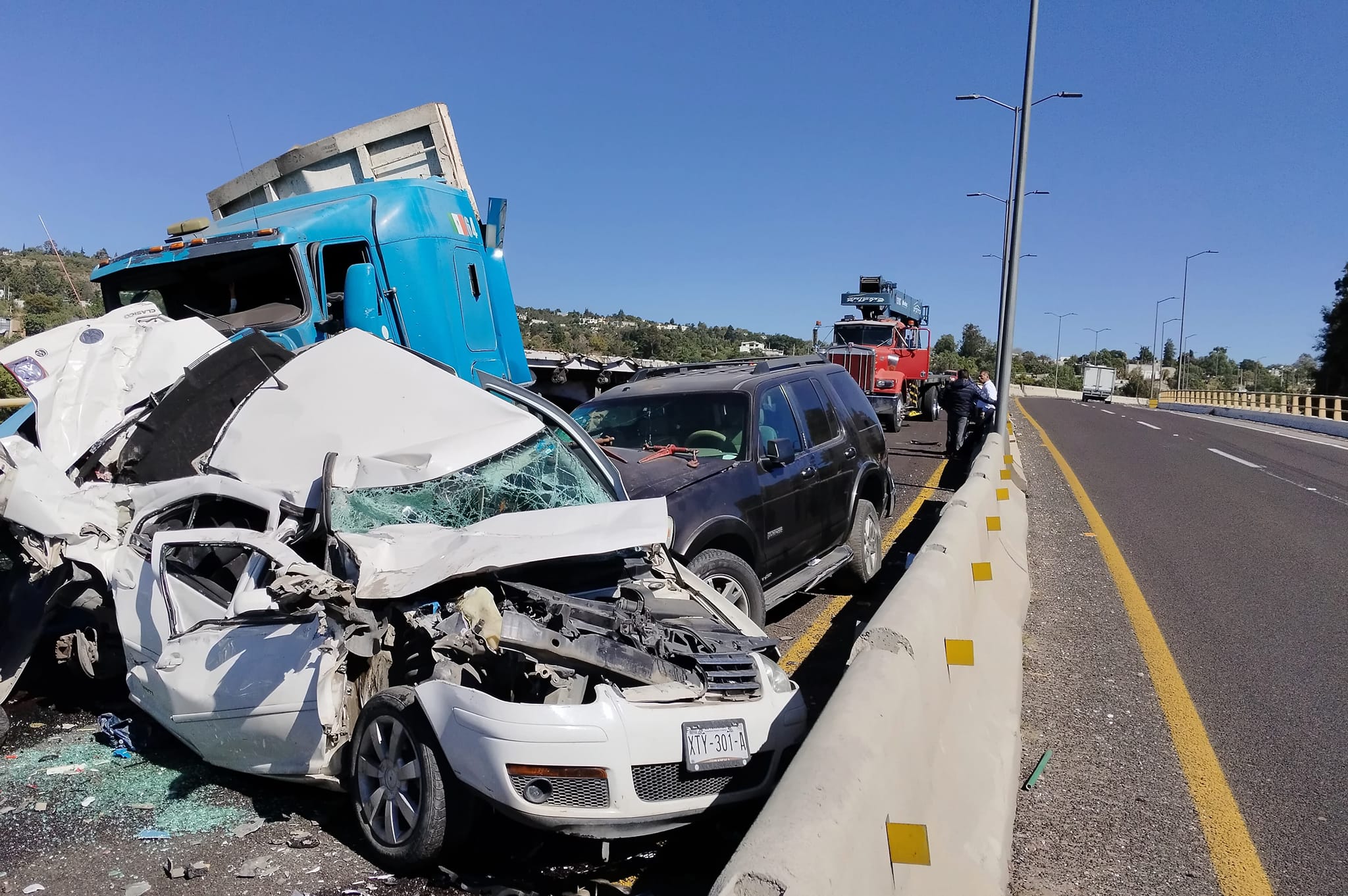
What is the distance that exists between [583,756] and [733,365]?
5257 millimetres

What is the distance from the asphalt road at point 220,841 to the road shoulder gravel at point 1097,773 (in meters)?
1.20

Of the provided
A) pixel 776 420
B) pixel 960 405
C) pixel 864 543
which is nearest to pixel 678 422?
pixel 776 420

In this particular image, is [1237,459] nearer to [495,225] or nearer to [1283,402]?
[495,225]

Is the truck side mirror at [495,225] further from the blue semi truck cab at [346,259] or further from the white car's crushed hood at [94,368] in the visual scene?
the white car's crushed hood at [94,368]

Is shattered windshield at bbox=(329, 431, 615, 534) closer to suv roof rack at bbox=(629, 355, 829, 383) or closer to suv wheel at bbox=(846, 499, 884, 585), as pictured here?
suv roof rack at bbox=(629, 355, 829, 383)

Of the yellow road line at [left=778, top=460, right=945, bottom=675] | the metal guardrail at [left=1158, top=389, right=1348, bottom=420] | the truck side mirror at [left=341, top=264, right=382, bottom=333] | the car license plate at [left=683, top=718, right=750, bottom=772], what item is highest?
the truck side mirror at [left=341, top=264, right=382, bottom=333]

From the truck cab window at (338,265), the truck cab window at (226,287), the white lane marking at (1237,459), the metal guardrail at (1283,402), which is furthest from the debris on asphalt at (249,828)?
the metal guardrail at (1283,402)

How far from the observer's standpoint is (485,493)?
4.48m

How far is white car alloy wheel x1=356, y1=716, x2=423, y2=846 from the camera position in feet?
11.4

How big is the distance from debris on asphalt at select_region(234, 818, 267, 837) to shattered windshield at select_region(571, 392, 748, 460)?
136 inches

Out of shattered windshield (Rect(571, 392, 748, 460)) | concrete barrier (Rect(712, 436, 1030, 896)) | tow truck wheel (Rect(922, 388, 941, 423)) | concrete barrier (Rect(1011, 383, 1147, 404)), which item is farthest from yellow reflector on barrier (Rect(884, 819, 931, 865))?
concrete barrier (Rect(1011, 383, 1147, 404))

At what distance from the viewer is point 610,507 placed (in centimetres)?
427

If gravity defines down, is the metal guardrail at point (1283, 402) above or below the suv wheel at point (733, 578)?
above

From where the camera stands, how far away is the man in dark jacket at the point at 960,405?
17594 mm
